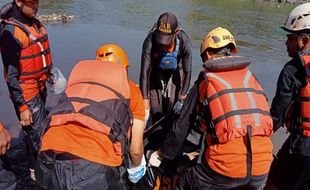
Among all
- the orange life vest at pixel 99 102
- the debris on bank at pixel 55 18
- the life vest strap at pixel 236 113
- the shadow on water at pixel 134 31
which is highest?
the orange life vest at pixel 99 102

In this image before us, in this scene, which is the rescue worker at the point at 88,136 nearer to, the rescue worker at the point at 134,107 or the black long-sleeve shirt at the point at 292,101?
the rescue worker at the point at 134,107

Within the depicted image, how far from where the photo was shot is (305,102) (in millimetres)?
2725

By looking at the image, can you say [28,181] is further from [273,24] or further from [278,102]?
[273,24]

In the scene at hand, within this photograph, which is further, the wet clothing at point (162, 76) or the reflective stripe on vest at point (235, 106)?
the wet clothing at point (162, 76)

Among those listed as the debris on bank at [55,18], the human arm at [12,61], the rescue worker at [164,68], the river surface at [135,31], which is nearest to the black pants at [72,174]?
the rescue worker at [164,68]

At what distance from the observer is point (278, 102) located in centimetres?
286

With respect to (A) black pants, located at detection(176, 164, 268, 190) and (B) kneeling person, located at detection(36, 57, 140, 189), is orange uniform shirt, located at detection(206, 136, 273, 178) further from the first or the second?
(B) kneeling person, located at detection(36, 57, 140, 189)

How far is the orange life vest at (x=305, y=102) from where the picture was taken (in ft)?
8.81

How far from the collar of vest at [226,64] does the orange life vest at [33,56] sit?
85.3 inches

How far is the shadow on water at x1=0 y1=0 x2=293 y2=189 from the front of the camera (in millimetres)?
8227

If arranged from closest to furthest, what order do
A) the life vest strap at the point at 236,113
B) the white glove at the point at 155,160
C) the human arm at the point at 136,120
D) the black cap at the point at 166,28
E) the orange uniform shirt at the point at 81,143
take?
the orange uniform shirt at the point at 81,143
the life vest strap at the point at 236,113
the human arm at the point at 136,120
the white glove at the point at 155,160
the black cap at the point at 166,28

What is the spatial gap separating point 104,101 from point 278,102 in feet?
5.05

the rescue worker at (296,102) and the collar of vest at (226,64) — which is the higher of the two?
the collar of vest at (226,64)

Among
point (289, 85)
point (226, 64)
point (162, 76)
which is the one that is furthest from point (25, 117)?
point (289, 85)
